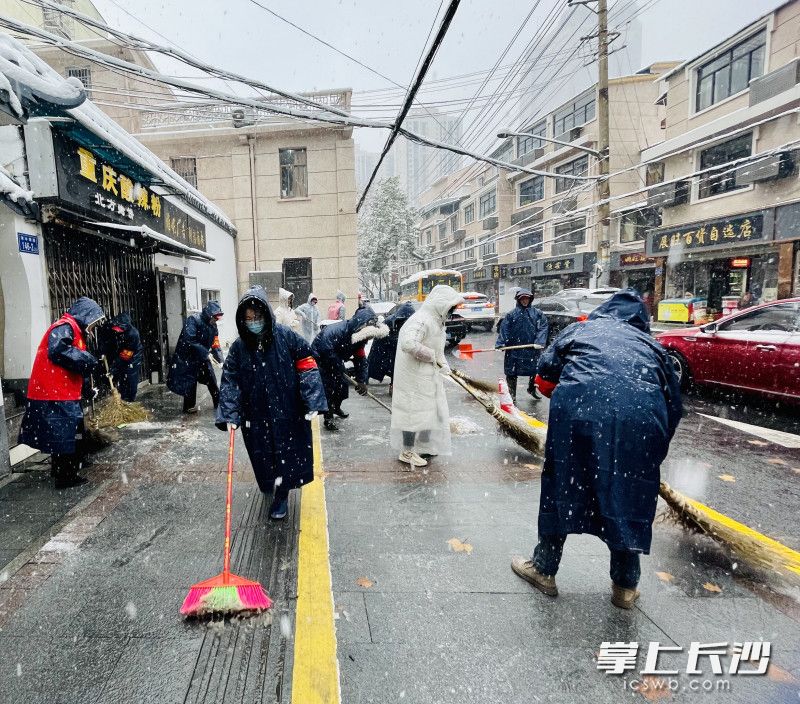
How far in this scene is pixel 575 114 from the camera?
30.8 metres

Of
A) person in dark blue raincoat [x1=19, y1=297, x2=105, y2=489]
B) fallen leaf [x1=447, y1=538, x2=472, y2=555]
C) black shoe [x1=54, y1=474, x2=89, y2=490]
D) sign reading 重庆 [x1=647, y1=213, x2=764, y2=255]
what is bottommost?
fallen leaf [x1=447, y1=538, x2=472, y2=555]

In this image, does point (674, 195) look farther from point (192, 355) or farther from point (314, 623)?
point (314, 623)

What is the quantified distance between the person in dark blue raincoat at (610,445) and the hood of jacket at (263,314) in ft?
6.62

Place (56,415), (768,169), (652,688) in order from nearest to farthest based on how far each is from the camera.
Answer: (652,688)
(56,415)
(768,169)

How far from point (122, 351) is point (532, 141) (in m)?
37.7

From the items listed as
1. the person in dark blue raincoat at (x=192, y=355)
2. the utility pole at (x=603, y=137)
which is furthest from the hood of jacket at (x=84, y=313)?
the utility pole at (x=603, y=137)

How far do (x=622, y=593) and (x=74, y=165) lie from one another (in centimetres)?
689

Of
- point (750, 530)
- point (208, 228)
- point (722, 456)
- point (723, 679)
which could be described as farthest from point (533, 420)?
point (208, 228)

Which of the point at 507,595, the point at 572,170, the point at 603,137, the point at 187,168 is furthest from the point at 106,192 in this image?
the point at 572,170

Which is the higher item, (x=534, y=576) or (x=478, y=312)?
(x=478, y=312)

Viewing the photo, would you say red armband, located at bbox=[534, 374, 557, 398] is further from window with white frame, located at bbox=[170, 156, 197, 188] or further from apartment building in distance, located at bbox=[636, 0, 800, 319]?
window with white frame, located at bbox=[170, 156, 197, 188]

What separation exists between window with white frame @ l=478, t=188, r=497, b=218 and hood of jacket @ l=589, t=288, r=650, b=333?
40287 mm

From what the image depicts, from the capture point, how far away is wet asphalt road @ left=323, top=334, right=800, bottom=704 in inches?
77.9

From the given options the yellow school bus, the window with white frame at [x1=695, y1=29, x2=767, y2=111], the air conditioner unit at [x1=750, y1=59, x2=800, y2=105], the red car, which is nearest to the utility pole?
the air conditioner unit at [x1=750, y1=59, x2=800, y2=105]
